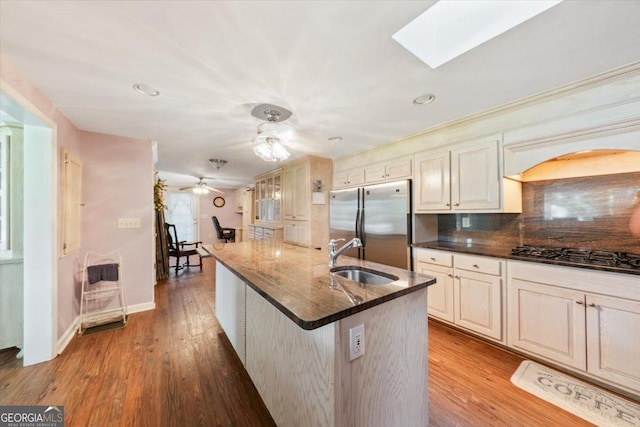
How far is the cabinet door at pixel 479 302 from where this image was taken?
214cm

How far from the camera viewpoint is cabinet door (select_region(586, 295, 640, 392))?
1532 millimetres

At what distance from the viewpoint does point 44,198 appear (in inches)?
81.7

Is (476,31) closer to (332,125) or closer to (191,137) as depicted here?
(332,125)

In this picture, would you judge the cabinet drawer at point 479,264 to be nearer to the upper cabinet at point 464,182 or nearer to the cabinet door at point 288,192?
the upper cabinet at point 464,182

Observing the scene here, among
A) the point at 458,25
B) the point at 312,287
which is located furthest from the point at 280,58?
the point at 312,287

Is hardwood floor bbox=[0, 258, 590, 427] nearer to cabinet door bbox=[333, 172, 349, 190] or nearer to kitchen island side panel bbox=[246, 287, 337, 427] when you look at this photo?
kitchen island side panel bbox=[246, 287, 337, 427]

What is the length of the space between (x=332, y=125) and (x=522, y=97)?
167 centimetres

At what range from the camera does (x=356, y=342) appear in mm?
1037

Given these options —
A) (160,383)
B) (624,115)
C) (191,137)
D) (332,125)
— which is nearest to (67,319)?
(160,383)

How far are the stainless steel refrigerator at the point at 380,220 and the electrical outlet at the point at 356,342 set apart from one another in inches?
76.8

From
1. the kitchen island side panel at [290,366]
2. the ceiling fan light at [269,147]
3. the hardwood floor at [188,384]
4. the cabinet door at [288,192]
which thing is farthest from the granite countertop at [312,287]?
the cabinet door at [288,192]

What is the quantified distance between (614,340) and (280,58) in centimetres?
287

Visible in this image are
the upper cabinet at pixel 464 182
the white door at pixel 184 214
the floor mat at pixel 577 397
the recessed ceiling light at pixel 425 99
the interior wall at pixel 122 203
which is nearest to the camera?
the floor mat at pixel 577 397

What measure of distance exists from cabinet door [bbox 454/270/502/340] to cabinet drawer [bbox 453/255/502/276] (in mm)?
46
